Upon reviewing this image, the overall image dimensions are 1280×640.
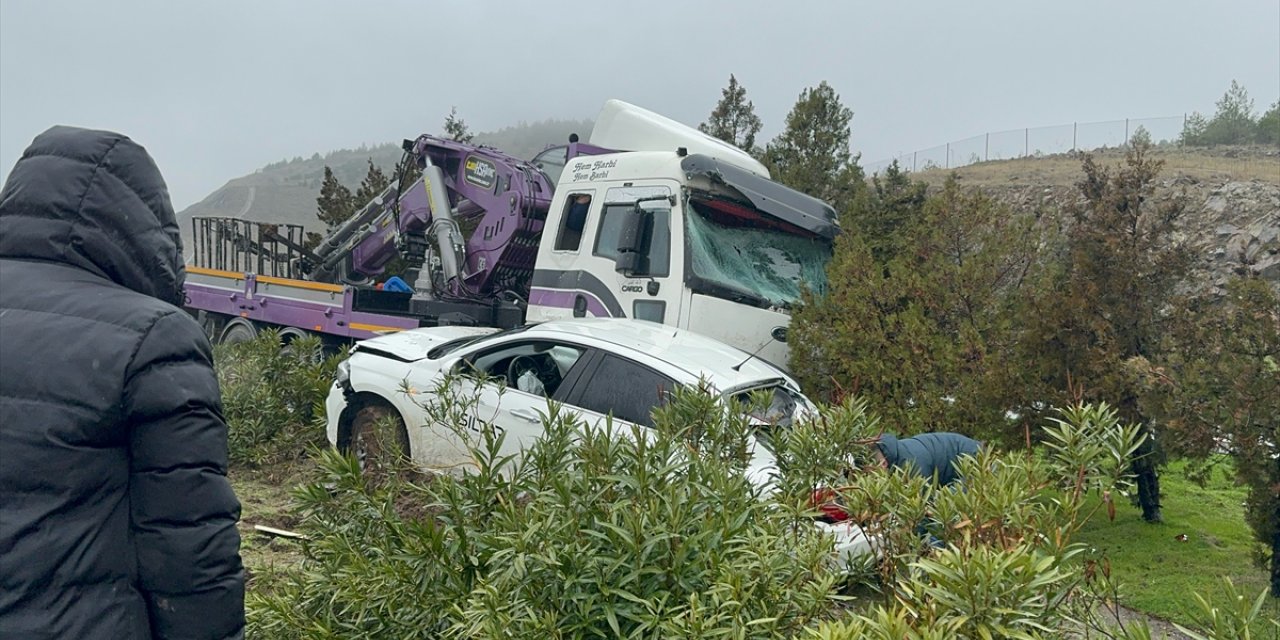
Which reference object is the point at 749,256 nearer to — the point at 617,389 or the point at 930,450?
the point at 617,389

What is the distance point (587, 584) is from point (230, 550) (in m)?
0.86

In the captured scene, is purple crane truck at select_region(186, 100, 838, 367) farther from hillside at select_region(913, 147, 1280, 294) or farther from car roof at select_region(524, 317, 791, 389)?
hillside at select_region(913, 147, 1280, 294)

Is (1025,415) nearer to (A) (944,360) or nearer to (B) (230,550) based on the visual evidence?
(A) (944,360)

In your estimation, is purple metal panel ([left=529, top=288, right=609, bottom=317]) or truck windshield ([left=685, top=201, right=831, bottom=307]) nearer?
truck windshield ([left=685, top=201, right=831, bottom=307])

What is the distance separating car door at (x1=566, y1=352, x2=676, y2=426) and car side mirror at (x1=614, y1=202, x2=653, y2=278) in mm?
1739

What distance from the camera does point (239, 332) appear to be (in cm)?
1027

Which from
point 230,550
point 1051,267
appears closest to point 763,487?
point 230,550

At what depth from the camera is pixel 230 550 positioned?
1.86m

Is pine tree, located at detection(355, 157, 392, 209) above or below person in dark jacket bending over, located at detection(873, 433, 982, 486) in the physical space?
above

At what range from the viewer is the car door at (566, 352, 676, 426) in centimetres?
486

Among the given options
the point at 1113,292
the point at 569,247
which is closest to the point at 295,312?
the point at 569,247

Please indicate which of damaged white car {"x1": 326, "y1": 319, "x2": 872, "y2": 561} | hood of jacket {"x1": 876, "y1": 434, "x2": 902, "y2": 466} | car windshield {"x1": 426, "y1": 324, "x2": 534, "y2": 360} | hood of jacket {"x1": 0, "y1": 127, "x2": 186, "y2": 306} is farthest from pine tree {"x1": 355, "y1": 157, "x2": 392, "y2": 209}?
hood of jacket {"x1": 0, "y1": 127, "x2": 186, "y2": 306}

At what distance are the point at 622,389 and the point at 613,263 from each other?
2223 mm

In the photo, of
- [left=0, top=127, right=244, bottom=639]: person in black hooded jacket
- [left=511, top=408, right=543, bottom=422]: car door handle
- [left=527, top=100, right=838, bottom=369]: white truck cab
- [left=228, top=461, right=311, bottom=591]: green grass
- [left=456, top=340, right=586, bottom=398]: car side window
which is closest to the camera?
[left=0, top=127, right=244, bottom=639]: person in black hooded jacket
